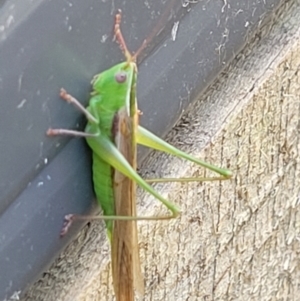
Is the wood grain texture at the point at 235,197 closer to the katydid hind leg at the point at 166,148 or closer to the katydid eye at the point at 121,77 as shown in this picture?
the katydid hind leg at the point at 166,148

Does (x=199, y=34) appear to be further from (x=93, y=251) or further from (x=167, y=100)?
(x=93, y=251)

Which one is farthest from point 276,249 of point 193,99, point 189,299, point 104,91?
point 104,91

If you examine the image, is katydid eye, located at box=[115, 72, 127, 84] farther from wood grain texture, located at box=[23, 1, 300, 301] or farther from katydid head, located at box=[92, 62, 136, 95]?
wood grain texture, located at box=[23, 1, 300, 301]

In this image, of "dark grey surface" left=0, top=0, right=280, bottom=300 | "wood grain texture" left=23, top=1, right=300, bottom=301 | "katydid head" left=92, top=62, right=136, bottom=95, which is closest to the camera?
"dark grey surface" left=0, top=0, right=280, bottom=300

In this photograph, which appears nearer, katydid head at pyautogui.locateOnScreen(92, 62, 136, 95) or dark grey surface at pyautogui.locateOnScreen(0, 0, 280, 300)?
dark grey surface at pyautogui.locateOnScreen(0, 0, 280, 300)

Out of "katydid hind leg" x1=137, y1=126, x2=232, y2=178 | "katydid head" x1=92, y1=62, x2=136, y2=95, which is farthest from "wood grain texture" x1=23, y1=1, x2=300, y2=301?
"katydid head" x1=92, y1=62, x2=136, y2=95

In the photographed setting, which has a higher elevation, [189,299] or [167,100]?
[167,100]
